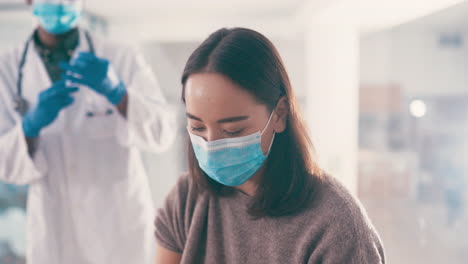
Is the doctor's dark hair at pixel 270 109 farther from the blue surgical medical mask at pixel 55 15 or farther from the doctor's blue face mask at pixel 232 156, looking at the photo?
the blue surgical medical mask at pixel 55 15

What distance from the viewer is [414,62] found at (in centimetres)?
291

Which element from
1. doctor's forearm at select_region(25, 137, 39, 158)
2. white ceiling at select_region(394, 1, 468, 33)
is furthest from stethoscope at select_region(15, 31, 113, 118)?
white ceiling at select_region(394, 1, 468, 33)

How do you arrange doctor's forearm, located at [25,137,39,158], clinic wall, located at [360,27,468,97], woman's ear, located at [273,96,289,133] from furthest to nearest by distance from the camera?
clinic wall, located at [360,27,468,97], doctor's forearm, located at [25,137,39,158], woman's ear, located at [273,96,289,133]

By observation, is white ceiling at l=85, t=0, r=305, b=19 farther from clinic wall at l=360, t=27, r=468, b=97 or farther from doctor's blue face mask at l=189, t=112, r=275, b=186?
doctor's blue face mask at l=189, t=112, r=275, b=186

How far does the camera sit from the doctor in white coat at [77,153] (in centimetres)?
139

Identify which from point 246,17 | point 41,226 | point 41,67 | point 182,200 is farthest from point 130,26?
point 182,200

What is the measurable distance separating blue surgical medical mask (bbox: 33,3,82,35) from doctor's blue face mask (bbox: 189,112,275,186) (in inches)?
30.3

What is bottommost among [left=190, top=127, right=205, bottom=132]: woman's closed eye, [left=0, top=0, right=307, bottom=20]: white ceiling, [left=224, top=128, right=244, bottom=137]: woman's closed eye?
[left=224, top=128, right=244, bottom=137]: woman's closed eye

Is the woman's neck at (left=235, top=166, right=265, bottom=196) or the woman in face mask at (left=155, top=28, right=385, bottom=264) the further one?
the woman's neck at (left=235, top=166, right=265, bottom=196)

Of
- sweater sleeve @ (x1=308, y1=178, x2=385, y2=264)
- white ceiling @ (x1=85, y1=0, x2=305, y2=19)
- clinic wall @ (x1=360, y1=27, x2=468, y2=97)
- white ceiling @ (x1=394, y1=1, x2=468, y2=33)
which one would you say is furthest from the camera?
white ceiling @ (x1=85, y1=0, x2=305, y2=19)

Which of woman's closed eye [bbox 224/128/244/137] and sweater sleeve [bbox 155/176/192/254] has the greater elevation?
woman's closed eye [bbox 224/128/244/137]

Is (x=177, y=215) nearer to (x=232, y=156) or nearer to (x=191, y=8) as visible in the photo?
(x=232, y=156)

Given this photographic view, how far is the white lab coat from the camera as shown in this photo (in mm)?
1405

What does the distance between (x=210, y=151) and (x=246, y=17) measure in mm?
3197
